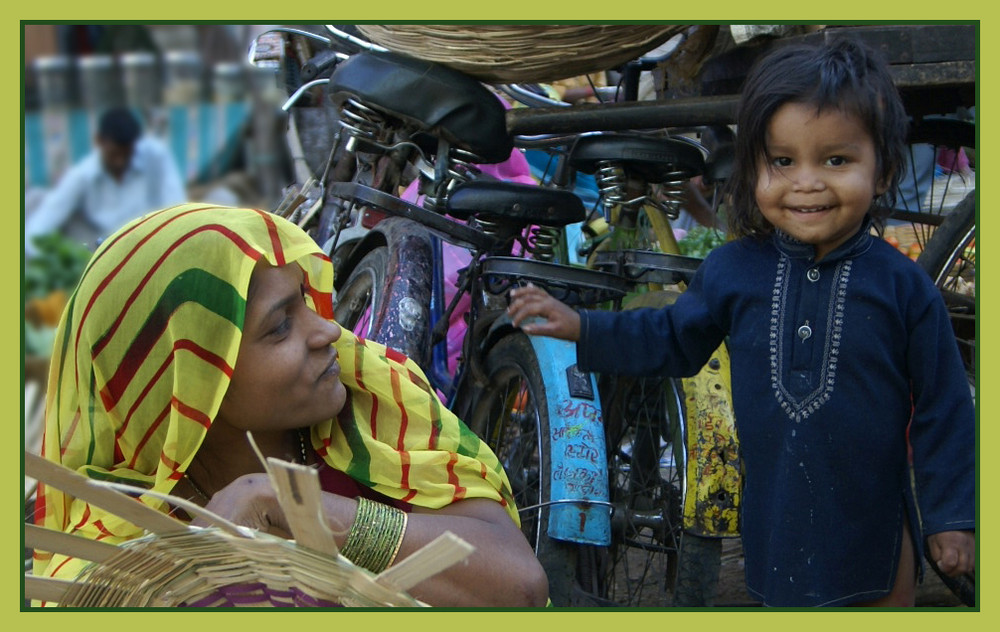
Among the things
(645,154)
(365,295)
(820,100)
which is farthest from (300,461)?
(365,295)

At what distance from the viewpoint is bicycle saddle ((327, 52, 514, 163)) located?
3.10 m

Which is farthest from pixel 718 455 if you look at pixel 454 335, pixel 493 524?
pixel 454 335

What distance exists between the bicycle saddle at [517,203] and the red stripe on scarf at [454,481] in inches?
43.6

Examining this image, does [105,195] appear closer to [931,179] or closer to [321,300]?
[321,300]

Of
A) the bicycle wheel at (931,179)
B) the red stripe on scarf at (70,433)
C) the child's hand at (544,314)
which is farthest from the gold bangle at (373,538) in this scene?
the bicycle wheel at (931,179)

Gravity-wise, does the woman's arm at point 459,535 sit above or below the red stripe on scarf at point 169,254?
below

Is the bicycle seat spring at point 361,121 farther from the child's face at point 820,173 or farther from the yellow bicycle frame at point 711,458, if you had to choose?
the child's face at point 820,173

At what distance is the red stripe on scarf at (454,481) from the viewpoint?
6.70 ft

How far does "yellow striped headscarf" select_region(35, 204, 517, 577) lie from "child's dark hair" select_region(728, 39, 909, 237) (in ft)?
2.76

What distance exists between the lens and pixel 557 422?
2.91 m

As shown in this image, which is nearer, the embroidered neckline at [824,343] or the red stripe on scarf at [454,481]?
the red stripe on scarf at [454,481]

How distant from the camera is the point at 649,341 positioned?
2.55 m

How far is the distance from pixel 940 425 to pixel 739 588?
181cm

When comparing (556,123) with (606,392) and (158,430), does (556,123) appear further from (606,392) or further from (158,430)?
(158,430)
